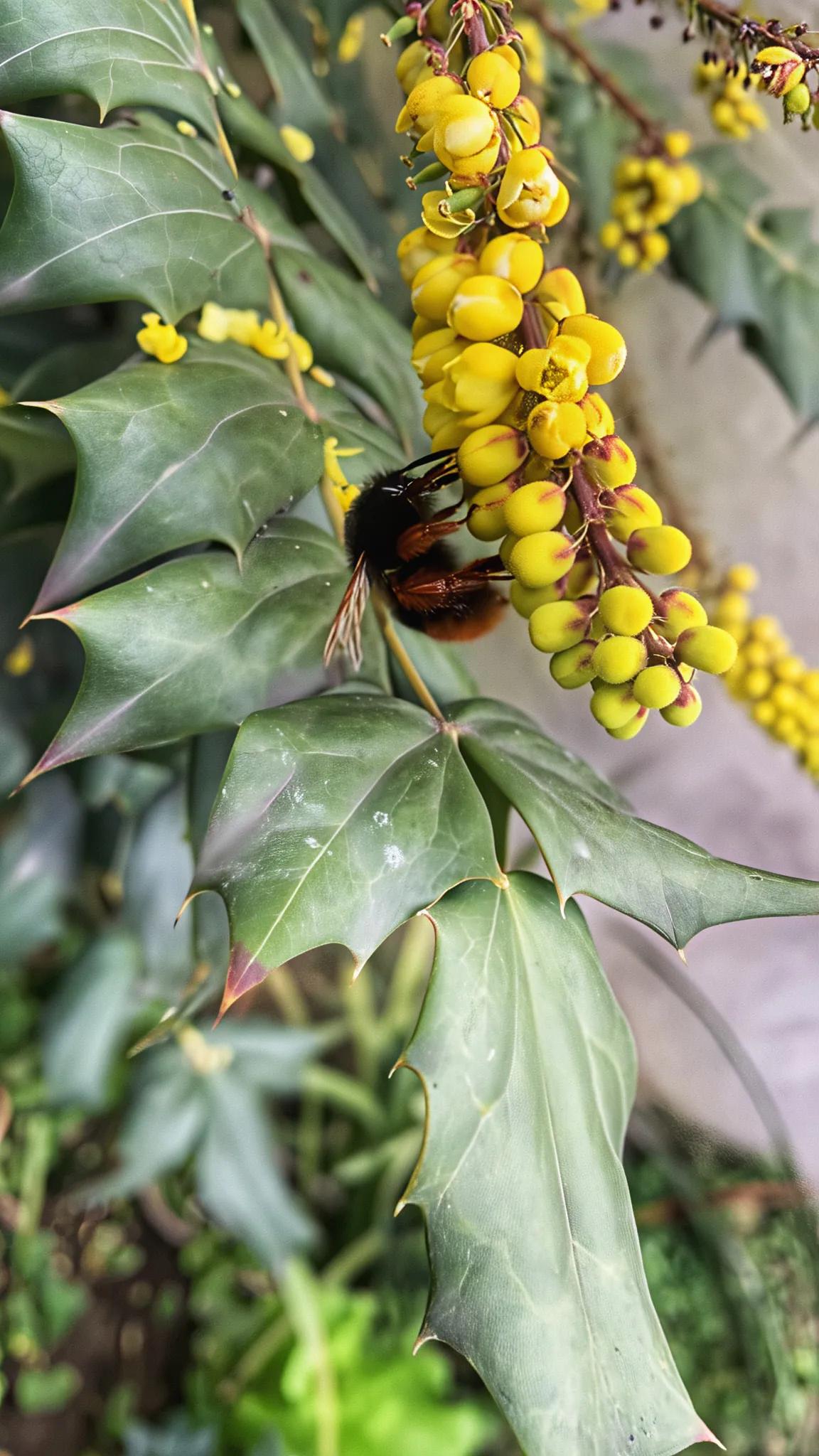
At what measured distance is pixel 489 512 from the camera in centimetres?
25

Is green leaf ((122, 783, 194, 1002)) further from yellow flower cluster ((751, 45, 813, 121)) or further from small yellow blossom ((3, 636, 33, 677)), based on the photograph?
yellow flower cluster ((751, 45, 813, 121))

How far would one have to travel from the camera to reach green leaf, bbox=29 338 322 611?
0.96 ft

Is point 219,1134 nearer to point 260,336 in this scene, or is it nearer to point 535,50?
point 260,336

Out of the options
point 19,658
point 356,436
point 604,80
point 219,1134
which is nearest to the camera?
point 356,436

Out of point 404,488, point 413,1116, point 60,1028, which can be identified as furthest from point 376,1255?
point 404,488

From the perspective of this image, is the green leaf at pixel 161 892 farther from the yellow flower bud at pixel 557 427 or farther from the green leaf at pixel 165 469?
the yellow flower bud at pixel 557 427

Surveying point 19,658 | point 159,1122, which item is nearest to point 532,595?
point 19,658

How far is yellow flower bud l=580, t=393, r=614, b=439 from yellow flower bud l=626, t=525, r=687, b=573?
0.03 metres

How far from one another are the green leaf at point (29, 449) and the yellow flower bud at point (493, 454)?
19cm

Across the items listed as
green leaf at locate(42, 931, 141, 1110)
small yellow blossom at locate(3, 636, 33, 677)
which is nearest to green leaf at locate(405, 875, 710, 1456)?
small yellow blossom at locate(3, 636, 33, 677)

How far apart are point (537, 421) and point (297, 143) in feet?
0.98

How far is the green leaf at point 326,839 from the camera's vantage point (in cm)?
26

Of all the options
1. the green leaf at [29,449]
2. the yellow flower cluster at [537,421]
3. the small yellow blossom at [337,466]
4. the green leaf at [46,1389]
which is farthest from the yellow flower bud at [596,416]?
the green leaf at [46,1389]

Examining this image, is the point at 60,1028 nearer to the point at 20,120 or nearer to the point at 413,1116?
the point at 413,1116
